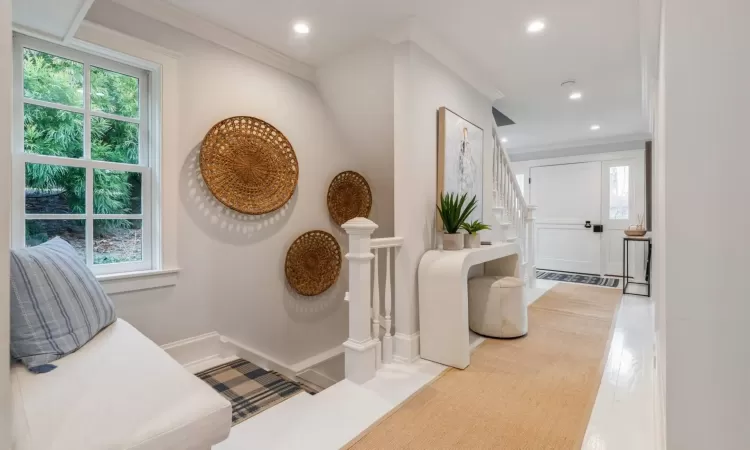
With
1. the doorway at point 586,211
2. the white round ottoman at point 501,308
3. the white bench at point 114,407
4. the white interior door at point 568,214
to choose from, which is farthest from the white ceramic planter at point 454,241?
the white interior door at point 568,214

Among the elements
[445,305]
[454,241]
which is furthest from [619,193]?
[445,305]

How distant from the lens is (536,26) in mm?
2219

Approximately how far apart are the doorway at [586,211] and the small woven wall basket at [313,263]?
14.4ft

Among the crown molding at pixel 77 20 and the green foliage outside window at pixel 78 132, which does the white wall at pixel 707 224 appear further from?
the green foliage outside window at pixel 78 132

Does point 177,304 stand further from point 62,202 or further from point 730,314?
point 730,314

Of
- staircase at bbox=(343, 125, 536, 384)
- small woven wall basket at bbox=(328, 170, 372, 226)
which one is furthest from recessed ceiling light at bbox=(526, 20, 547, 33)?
small woven wall basket at bbox=(328, 170, 372, 226)

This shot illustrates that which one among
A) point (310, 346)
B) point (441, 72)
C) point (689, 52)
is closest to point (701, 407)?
point (689, 52)

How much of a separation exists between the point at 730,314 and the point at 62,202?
271 cm

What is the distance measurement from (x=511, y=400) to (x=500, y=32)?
2227mm

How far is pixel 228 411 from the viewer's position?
3.22ft

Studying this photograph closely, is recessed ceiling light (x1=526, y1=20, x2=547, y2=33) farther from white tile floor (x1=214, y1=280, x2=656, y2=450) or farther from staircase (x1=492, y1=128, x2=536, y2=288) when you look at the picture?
white tile floor (x1=214, y1=280, x2=656, y2=450)

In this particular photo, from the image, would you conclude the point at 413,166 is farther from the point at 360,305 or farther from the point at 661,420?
the point at 661,420

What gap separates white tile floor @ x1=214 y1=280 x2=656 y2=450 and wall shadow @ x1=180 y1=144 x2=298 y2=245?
1.21 m

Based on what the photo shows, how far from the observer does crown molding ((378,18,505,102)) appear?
7.20ft
